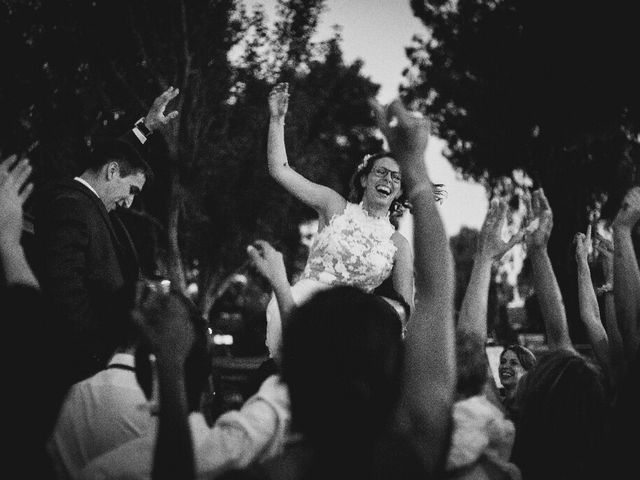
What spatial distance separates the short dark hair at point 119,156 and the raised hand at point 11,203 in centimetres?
127

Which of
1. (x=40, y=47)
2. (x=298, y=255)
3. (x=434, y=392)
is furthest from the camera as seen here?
(x=298, y=255)

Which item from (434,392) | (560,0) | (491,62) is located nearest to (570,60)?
(560,0)

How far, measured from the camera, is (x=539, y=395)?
2389 mm

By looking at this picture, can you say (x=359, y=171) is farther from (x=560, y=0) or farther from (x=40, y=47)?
(x=560, y=0)

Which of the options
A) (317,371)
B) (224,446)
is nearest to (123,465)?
(224,446)

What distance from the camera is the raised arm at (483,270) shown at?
2.41 metres

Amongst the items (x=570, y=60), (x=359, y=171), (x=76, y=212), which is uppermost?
(x=570, y=60)

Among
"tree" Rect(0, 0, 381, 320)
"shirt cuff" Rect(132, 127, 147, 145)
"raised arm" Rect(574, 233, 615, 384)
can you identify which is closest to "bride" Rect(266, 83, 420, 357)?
"shirt cuff" Rect(132, 127, 147, 145)

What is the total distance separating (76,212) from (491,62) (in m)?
18.6

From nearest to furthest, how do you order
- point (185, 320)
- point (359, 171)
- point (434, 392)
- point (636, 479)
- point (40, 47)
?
point (434, 392) → point (185, 320) → point (636, 479) → point (359, 171) → point (40, 47)

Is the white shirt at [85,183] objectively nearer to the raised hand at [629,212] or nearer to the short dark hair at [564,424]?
the short dark hair at [564,424]

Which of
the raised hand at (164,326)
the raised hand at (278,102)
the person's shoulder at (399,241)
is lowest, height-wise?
the raised hand at (164,326)

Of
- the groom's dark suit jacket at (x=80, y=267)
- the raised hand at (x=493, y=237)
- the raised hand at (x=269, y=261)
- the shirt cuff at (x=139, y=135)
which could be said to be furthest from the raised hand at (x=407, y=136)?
the shirt cuff at (x=139, y=135)

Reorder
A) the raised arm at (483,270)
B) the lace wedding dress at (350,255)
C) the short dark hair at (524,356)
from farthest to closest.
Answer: the short dark hair at (524,356)
the lace wedding dress at (350,255)
the raised arm at (483,270)
